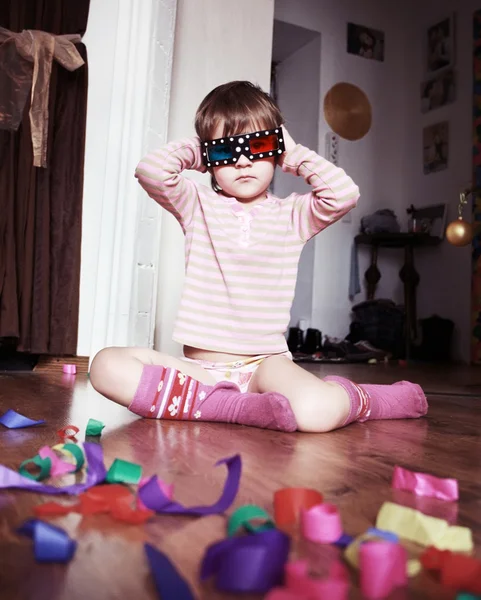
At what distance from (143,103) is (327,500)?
1889 mm

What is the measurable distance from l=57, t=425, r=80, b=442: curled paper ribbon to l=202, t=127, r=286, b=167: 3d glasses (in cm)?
65

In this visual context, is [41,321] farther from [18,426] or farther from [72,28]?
[18,426]

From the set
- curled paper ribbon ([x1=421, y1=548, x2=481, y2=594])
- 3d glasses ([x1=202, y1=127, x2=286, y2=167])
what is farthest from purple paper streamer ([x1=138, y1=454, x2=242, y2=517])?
3d glasses ([x1=202, y1=127, x2=286, y2=167])

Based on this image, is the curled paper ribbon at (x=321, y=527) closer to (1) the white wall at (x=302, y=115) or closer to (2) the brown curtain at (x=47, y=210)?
(2) the brown curtain at (x=47, y=210)

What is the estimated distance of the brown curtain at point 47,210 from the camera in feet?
7.27

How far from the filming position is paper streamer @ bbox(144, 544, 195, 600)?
0.40m

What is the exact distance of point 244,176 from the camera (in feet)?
4.44

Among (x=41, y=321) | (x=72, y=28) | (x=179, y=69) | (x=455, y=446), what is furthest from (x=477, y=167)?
(x=455, y=446)

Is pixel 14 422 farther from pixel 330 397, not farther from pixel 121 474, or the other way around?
pixel 330 397

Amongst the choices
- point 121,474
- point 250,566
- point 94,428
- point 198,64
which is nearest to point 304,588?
point 250,566

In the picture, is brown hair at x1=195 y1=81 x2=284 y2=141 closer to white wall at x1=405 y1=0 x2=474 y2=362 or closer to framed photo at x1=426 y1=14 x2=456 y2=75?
white wall at x1=405 y1=0 x2=474 y2=362

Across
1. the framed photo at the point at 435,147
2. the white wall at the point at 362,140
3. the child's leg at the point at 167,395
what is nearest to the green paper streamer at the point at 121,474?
the child's leg at the point at 167,395

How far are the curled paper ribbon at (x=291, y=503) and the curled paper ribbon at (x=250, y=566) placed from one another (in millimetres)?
151

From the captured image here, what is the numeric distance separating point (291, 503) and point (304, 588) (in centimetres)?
20
